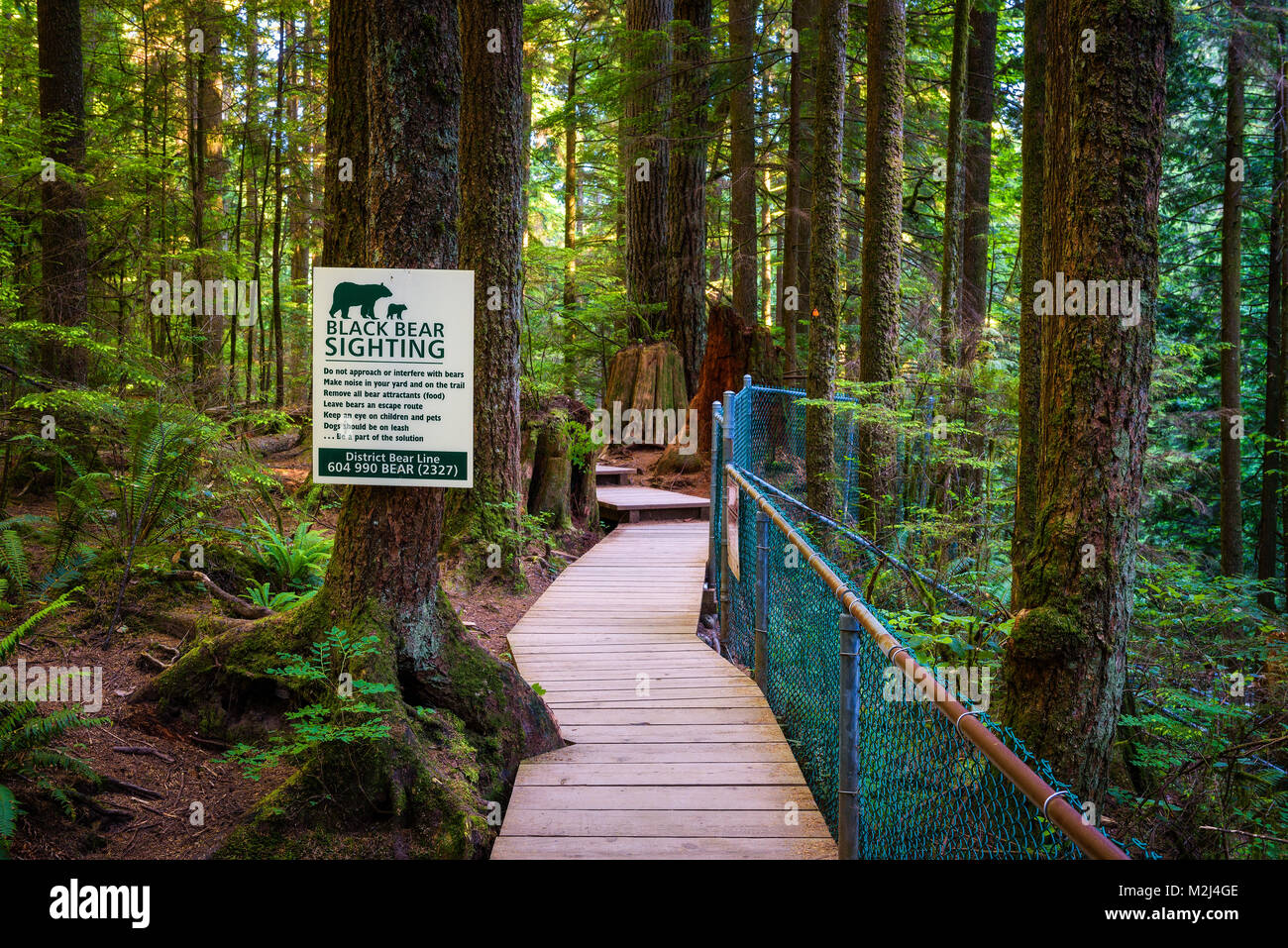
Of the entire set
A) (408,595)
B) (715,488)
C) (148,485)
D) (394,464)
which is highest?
(394,464)

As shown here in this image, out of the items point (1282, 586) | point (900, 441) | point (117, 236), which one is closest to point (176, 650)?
point (117, 236)

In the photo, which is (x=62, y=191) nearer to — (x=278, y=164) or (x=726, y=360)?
(x=278, y=164)

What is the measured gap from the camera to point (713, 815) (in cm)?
387

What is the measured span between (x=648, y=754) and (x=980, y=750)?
2764 millimetres

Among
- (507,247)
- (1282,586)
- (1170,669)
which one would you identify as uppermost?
(507,247)

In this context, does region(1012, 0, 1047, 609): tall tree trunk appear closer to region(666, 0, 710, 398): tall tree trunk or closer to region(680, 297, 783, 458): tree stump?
region(680, 297, 783, 458): tree stump

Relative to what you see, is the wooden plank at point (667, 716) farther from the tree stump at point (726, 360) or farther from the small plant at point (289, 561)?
the tree stump at point (726, 360)

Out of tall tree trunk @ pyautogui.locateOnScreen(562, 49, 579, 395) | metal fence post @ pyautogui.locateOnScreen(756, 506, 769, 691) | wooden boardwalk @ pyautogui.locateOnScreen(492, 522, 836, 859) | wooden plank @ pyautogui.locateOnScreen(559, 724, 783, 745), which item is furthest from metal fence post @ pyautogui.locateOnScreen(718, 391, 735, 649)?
tall tree trunk @ pyautogui.locateOnScreen(562, 49, 579, 395)

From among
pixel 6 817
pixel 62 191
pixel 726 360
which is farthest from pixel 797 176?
pixel 6 817

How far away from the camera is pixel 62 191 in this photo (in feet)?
29.9
